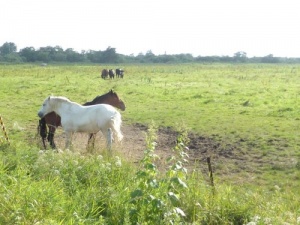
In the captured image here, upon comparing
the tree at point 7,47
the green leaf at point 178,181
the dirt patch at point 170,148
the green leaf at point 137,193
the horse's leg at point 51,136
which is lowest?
the tree at point 7,47

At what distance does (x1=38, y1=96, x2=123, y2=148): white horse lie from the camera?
32.7 ft

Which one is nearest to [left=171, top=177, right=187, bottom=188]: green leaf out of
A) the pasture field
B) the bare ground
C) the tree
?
the pasture field

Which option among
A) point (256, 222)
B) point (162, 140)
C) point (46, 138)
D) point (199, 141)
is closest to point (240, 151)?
point (199, 141)

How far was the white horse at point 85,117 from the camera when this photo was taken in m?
9.97

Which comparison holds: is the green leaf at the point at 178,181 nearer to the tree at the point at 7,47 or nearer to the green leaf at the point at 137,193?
the green leaf at the point at 137,193

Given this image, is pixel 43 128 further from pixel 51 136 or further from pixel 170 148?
pixel 170 148

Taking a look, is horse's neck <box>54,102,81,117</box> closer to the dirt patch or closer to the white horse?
the white horse

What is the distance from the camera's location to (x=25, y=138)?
12.3 metres

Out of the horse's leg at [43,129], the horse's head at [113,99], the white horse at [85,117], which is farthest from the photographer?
the horse's head at [113,99]

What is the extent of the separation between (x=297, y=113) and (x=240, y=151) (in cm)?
666

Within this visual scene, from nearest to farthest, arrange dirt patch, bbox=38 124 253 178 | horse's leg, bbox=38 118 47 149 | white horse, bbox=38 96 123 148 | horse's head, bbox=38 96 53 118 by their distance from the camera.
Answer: dirt patch, bbox=38 124 253 178, white horse, bbox=38 96 123 148, horse's head, bbox=38 96 53 118, horse's leg, bbox=38 118 47 149

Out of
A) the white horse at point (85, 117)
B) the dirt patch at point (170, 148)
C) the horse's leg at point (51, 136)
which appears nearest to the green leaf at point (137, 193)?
the dirt patch at point (170, 148)

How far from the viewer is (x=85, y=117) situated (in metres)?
10.2

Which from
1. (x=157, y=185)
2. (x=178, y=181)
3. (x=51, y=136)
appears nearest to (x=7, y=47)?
(x=51, y=136)
